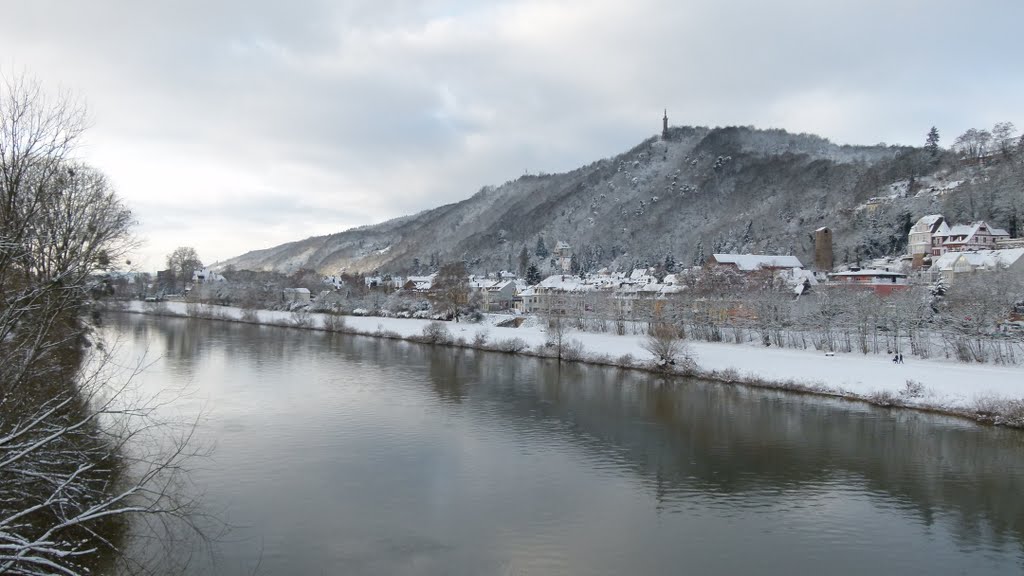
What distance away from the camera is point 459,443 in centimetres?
1573

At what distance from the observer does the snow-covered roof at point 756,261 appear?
59625mm

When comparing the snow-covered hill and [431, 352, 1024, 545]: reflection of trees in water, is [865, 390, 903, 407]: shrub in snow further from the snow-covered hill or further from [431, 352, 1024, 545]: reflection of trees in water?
the snow-covered hill

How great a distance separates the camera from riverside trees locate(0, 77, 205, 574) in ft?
15.2

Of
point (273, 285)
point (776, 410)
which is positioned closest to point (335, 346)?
point (776, 410)

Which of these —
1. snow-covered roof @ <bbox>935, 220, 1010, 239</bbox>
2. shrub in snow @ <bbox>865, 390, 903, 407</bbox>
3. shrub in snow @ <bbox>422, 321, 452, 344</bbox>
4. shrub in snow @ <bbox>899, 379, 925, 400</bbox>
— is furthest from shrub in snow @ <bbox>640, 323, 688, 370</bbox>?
snow-covered roof @ <bbox>935, 220, 1010, 239</bbox>

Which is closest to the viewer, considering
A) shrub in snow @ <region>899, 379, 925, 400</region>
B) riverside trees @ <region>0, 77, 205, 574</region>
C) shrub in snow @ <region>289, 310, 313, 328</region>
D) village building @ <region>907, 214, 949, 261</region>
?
riverside trees @ <region>0, 77, 205, 574</region>

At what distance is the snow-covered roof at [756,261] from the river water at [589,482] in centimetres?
3837

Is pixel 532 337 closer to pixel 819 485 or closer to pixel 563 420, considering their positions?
pixel 563 420

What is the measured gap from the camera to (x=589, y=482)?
13.0 meters

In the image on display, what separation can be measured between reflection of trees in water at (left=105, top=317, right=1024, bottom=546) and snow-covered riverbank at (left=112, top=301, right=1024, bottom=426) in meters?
0.88

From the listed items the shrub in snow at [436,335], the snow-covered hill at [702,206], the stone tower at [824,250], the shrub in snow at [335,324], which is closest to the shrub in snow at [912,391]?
the shrub in snow at [436,335]

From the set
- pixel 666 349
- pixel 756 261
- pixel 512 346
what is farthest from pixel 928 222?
pixel 512 346

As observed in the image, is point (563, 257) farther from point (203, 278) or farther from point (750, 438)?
point (750, 438)

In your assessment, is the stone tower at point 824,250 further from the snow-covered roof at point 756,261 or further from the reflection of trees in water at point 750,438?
the reflection of trees in water at point 750,438
